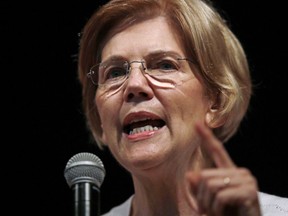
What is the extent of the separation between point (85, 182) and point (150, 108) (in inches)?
25.3

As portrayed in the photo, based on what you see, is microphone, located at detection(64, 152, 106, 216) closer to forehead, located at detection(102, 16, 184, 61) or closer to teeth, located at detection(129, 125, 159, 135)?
teeth, located at detection(129, 125, 159, 135)

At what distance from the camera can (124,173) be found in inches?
130

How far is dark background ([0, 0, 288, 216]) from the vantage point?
306cm

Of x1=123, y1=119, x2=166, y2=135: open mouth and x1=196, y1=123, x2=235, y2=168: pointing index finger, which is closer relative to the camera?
x1=196, y1=123, x2=235, y2=168: pointing index finger

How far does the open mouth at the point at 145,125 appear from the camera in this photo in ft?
7.41

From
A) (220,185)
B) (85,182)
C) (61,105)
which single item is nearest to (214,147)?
(220,185)

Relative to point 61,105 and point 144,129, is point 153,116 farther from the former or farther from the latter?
point 61,105

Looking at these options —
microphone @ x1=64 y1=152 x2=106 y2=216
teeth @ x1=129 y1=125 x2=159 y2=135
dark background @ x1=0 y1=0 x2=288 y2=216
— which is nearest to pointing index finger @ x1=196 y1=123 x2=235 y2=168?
microphone @ x1=64 y1=152 x2=106 y2=216

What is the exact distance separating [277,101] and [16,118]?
4.26 ft

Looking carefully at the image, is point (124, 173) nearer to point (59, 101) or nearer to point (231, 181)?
point (59, 101)

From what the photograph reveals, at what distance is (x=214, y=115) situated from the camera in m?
2.48

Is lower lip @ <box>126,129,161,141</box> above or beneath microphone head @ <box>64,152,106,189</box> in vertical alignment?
above

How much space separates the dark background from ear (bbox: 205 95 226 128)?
598 millimetres

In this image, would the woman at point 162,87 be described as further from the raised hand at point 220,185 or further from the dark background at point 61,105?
the raised hand at point 220,185
